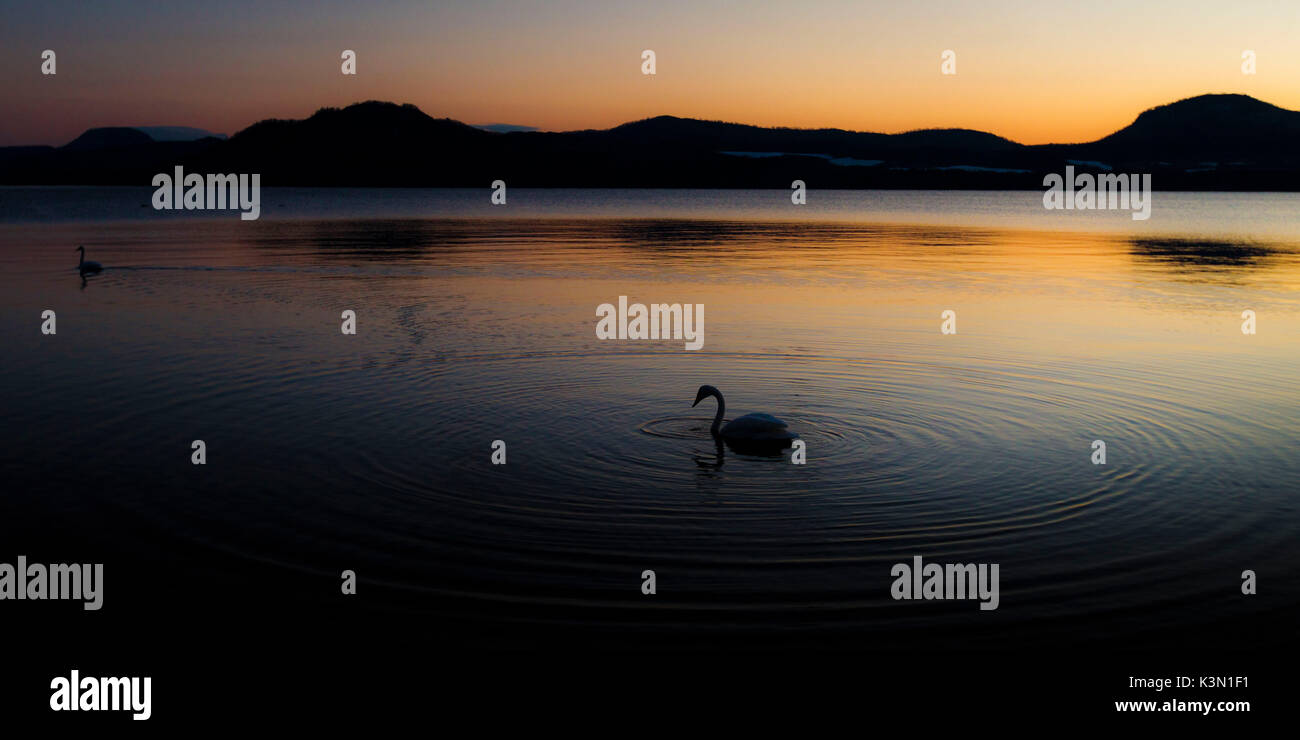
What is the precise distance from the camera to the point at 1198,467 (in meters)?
14.4

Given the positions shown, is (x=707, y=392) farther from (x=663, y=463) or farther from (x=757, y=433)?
(x=663, y=463)

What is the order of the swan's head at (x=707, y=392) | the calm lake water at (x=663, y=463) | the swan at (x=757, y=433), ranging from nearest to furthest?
the calm lake water at (x=663, y=463) → the swan at (x=757, y=433) → the swan's head at (x=707, y=392)

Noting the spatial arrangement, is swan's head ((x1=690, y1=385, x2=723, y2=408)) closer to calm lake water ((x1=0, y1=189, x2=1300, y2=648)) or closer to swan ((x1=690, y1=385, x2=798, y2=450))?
swan ((x1=690, y1=385, x2=798, y2=450))

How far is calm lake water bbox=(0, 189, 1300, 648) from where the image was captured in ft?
32.8

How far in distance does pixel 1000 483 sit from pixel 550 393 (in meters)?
8.66

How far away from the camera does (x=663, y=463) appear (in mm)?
14469

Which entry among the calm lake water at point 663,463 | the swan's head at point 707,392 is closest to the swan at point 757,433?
the swan's head at point 707,392

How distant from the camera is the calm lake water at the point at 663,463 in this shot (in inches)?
393

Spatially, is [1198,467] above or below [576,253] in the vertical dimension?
below

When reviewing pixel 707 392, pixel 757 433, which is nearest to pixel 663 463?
pixel 757 433

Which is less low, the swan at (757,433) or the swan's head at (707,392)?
the swan's head at (707,392)

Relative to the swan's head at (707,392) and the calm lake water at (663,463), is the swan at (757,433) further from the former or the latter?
the calm lake water at (663,463)
